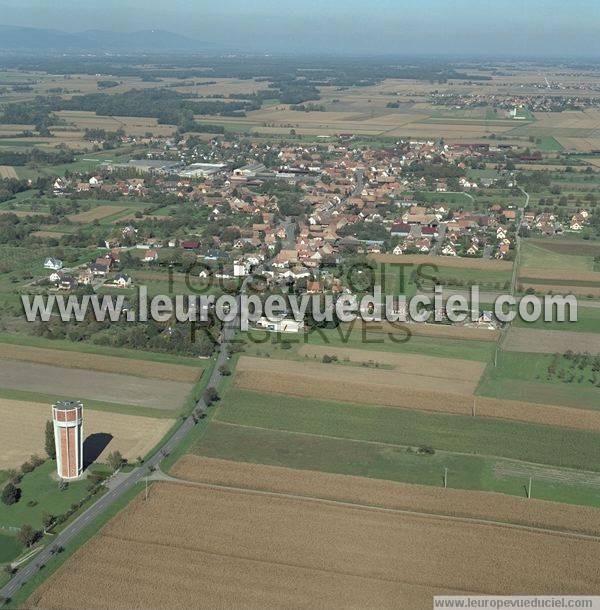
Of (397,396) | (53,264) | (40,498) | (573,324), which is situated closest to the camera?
(40,498)

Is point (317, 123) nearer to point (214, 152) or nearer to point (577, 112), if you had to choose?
point (214, 152)

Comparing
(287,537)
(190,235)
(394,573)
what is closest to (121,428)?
(287,537)

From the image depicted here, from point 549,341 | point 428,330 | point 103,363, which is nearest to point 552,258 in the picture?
point 549,341

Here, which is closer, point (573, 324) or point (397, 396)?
point (397, 396)

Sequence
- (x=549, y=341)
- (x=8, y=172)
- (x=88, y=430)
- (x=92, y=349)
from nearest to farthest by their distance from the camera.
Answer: (x=88, y=430)
(x=92, y=349)
(x=549, y=341)
(x=8, y=172)

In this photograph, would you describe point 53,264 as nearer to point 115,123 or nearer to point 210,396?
point 210,396

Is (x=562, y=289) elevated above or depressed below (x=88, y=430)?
below

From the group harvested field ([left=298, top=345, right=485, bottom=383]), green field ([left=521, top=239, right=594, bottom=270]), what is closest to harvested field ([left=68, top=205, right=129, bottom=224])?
green field ([left=521, top=239, right=594, bottom=270])

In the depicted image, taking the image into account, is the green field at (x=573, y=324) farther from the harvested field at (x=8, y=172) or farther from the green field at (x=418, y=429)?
the harvested field at (x=8, y=172)
